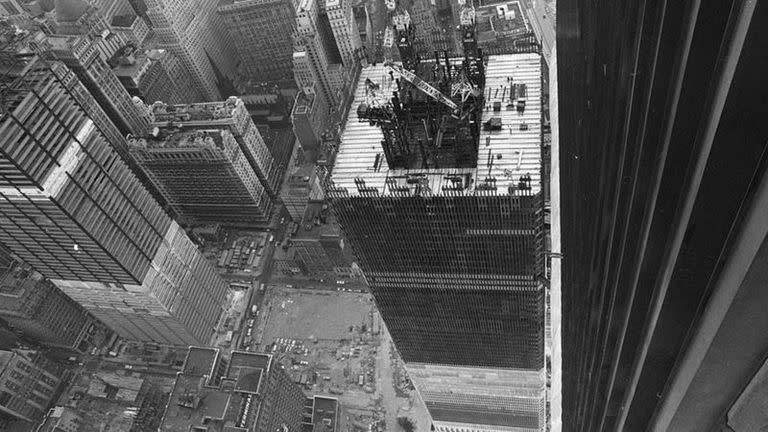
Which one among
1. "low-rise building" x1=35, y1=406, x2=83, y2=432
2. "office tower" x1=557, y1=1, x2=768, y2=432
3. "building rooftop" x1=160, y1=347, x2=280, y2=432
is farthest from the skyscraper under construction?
"low-rise building" x1=35, y1=406, x2=83, y2=432

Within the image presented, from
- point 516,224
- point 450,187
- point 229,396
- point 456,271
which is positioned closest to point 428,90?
point 450,187

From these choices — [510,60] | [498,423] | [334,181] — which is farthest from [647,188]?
[498,423]

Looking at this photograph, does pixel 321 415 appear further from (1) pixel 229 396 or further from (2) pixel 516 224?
(2) pixel 516 224

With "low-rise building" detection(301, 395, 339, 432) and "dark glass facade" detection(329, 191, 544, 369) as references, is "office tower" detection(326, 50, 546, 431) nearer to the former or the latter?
"dark glass facade" detection(329, 191, 544, 369)

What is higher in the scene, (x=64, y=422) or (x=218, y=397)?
(x=218, y=397)

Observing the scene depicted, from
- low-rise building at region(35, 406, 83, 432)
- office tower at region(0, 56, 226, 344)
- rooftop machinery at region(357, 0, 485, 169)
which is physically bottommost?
low-rise building at region(35, 406, 83, 432)

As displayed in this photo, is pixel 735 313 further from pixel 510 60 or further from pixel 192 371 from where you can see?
pixel 192 371
